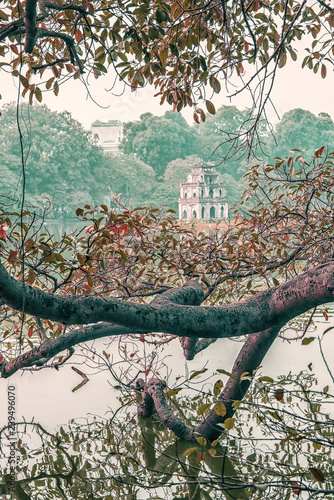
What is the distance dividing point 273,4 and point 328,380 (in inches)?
139

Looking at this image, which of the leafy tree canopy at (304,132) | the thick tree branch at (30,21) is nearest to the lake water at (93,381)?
the thick tree branch at (30,21)

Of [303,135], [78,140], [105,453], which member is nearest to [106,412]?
[105,453]

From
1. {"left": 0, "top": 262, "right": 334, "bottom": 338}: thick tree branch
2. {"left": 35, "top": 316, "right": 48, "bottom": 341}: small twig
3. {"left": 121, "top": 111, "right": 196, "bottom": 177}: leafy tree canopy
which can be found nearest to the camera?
{"left": 0, "top": 262, "right": 334, "bottom": 338}: thick tree branch

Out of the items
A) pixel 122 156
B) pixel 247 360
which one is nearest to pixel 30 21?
pixel 247 360

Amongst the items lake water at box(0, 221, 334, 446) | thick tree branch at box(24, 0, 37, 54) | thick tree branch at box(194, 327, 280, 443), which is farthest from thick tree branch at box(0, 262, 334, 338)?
lake water at box(0, 221, 334, 446)

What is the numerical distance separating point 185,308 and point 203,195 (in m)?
35.9

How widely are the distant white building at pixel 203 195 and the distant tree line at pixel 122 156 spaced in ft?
7.37

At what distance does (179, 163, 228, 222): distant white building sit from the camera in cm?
3841

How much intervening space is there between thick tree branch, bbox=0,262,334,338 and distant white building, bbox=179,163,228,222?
114 ft

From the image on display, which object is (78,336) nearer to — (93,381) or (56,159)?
(93,381)

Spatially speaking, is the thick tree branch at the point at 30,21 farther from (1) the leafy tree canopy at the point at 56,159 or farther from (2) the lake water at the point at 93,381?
(1) the leafy tree canopy at the point at 56,159

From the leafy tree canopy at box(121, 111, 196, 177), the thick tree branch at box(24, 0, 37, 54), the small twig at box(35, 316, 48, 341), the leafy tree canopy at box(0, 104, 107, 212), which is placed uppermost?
the leafy tree canopy at box(121, 111, 196, 177)

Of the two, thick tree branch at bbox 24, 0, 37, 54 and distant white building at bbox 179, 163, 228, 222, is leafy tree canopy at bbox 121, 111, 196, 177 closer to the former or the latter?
distant white building at bbox 179, 163, 228, 222

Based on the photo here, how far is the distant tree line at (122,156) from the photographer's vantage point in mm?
41062
